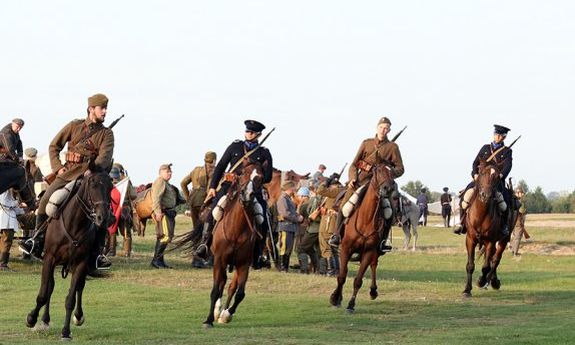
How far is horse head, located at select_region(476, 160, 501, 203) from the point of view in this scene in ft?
86.9

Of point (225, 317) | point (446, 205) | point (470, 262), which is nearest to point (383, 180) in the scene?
point (225, 317)

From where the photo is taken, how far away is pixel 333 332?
19.0m

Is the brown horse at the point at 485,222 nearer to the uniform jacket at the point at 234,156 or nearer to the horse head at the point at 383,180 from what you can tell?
the horse head at the point at 383,180

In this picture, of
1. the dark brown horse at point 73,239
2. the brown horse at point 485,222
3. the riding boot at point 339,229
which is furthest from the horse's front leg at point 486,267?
the dark brown horse at point 73,239

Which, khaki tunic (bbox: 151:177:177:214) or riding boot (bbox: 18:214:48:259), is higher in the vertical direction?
khaki tunic (bbox: 151:177:177:214)

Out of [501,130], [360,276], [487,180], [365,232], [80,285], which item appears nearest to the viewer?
[80,285]

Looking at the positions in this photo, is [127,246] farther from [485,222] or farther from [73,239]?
[73,239]

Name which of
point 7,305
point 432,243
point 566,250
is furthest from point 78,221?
point 432,243

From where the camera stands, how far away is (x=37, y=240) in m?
18.2

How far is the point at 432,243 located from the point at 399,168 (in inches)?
1258

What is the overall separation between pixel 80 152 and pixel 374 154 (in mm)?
6607

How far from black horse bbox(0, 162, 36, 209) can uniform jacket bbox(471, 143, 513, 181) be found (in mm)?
9604

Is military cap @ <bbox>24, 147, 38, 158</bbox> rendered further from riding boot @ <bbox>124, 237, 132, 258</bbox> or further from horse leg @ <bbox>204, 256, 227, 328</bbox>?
horse leg @ <bbox>204, 256, 227, 328</bbox>

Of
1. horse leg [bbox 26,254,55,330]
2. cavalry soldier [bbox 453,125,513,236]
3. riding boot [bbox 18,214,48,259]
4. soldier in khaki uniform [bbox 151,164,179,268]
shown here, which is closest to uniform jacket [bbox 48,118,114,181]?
riding boot [bbox 18,214,48,259]
